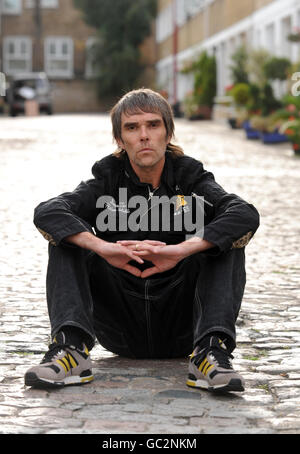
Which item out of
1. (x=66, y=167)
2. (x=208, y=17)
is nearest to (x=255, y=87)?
(x=66, y=167)

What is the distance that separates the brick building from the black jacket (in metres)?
52.4

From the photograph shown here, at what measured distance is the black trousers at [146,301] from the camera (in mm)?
4090

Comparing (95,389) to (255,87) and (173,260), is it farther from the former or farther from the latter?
(255,87)

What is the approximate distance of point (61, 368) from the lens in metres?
4.04

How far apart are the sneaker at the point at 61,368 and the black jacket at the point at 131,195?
47 centimetres

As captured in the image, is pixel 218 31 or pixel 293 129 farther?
pixel 218 31

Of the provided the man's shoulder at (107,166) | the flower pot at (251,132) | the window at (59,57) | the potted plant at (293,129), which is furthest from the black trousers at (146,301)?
the window at (59,57)

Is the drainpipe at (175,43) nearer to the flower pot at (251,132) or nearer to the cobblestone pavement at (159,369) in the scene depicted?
the flower pot at (251,132)

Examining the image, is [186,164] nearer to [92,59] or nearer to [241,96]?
[241,96]

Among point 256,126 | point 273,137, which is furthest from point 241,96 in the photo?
point 273,137

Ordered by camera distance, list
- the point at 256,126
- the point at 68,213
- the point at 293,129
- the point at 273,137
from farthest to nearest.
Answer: the point at 256,126 → the point at 273,137 → the point at 293,129 → the point at 68,213

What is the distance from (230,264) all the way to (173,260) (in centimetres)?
22

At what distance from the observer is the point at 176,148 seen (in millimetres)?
4559

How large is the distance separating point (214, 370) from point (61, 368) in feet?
1.89
